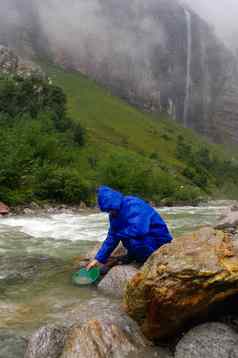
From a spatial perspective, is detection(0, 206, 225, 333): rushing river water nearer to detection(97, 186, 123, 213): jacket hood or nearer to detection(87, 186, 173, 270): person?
detection(87, 186, 173, 270): person

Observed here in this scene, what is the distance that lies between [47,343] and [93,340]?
73cm

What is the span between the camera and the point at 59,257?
46.1 feet

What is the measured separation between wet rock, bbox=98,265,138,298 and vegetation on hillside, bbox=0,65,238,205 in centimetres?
2184

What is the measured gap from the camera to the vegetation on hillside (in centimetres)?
3600

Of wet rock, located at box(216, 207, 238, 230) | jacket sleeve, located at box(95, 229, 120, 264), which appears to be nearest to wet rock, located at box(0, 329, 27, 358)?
jacket sleeve, located at box(95, 229, 120, 264)

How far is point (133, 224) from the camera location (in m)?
9.58

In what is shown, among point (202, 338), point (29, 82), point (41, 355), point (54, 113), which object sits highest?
point (29, 82)

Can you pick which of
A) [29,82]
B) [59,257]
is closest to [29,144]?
[59,257]

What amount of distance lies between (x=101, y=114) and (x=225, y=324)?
148 metres

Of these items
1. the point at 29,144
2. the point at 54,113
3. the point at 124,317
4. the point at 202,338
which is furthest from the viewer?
the point at 54,113

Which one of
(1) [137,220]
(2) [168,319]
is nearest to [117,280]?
(1) [137,220]

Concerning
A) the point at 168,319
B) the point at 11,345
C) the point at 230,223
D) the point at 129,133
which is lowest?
the point at 11,345

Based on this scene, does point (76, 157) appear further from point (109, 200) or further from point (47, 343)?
point (47, 343)

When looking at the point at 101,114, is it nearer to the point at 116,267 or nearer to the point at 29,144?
the point at 29,144
